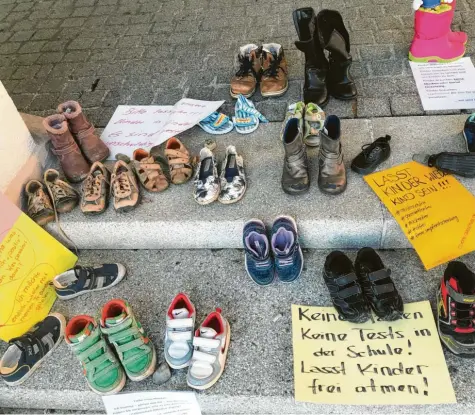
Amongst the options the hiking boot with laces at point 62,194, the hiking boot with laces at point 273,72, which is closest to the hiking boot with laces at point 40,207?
the hiking boot with laces at point 62,194

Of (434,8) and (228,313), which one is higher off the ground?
(434,8)

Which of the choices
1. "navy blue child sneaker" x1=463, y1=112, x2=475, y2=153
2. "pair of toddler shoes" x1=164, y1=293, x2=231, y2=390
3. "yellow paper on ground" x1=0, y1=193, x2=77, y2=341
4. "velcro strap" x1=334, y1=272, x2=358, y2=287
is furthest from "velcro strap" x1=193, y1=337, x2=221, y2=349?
"navy blue child sneaker" x1=463, y1=112, x2=475, y2=153

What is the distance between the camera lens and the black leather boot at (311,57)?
83.4 inches

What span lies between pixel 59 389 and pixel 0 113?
3.81 feet

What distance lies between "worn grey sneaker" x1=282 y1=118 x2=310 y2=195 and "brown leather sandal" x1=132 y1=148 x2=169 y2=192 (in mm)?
542

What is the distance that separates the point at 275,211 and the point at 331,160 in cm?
31

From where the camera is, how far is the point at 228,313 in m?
1.76

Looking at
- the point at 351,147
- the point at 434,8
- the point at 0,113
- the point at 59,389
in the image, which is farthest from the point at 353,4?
the point at 59,389

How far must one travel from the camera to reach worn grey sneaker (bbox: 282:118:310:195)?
180 cm

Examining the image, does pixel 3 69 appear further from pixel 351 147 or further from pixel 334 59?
pixel 351 147

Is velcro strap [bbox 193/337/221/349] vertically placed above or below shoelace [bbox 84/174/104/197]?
below

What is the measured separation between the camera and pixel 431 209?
1.77 metres

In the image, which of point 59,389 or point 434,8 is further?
point 434,8

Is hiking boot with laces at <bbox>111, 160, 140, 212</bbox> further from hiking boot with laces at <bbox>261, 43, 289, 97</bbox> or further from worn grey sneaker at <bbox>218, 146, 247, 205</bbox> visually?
hiking boot with laces at <bbox>261, 43, 289, 97</bbox>
